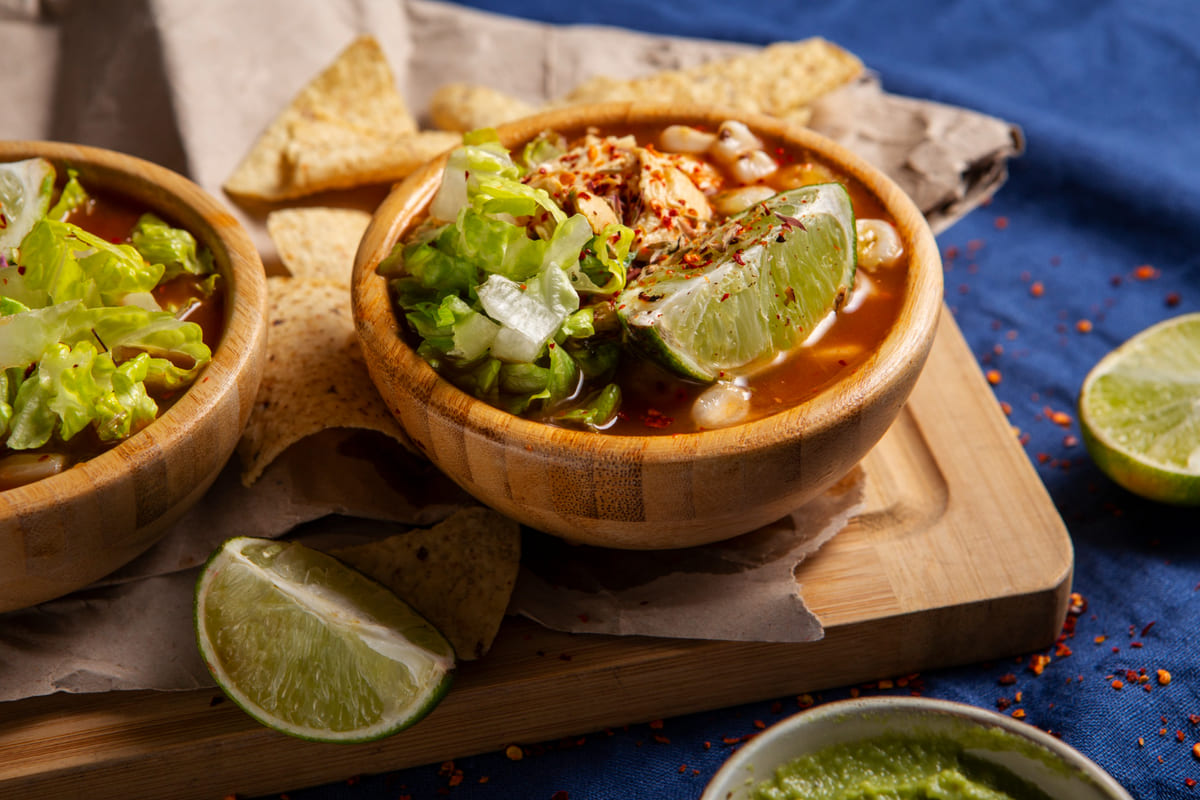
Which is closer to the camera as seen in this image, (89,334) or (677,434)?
(677,434)

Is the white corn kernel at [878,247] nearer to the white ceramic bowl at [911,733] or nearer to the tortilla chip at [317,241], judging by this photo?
the white ceramic bowl at [911,733]

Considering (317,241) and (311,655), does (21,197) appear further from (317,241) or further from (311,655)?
(311,655)

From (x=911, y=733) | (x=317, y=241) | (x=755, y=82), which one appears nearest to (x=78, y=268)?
(x=317, y=241)

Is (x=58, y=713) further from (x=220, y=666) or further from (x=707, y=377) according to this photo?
(x=707, y=377)

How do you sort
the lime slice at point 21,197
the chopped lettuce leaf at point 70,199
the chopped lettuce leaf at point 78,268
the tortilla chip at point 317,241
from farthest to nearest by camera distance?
1. the tortilla chip at point 317,241
2. the chopped lettuce leaf at point 70,199
3. the lime slice at point 21,197
4. the chopped lettuce leaf at point 78,268

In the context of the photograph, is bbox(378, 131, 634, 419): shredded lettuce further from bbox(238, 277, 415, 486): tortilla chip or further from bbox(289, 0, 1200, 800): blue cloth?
bbox(289, 0, 1200, 800): blue cloth

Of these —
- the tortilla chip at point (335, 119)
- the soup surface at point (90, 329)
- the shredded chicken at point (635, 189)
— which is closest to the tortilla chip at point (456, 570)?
the soup surface at point (90, 329)
